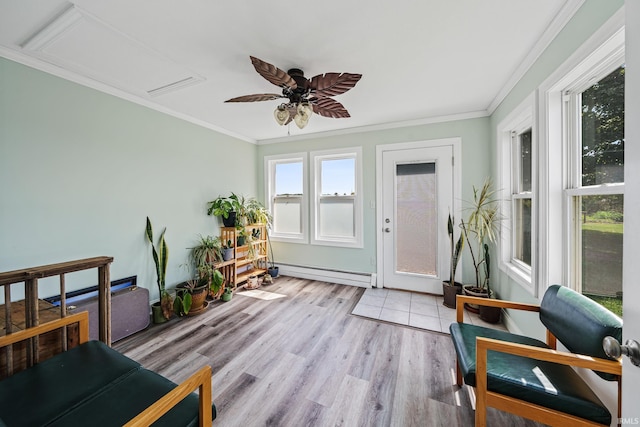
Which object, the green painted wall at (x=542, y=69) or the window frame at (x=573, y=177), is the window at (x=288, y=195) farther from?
the window frame at (x=573, y=177)

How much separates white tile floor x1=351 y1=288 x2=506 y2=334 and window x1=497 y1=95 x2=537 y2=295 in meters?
0.73

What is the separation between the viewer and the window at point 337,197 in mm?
3617

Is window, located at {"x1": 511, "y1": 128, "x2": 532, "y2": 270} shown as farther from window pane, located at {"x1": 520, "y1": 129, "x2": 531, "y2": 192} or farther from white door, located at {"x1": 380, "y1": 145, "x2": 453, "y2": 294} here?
white door, located at {"x1": 380, "y1": 145, "x2": 453, "y2": 294}

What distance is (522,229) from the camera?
2270 millimetres

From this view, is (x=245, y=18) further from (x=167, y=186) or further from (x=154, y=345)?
(x=154, y=345)

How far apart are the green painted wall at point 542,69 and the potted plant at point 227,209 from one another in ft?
11.3

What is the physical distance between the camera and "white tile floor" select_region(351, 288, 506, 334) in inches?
97.5

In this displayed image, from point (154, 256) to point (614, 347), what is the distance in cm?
337

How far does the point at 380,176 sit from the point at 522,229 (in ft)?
5.74

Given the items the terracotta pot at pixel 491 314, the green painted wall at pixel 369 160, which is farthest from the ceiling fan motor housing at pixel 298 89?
the terracotta pot at pixel 491 314

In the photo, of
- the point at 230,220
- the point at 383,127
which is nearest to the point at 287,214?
the point at 230,220

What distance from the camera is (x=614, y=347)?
2.06ft

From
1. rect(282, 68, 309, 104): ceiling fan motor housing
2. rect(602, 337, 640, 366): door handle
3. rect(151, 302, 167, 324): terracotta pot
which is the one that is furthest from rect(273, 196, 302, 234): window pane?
rect(602, 337, 640, 366): door handle

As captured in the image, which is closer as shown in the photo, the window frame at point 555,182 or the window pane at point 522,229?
the window frame at point 555,182
